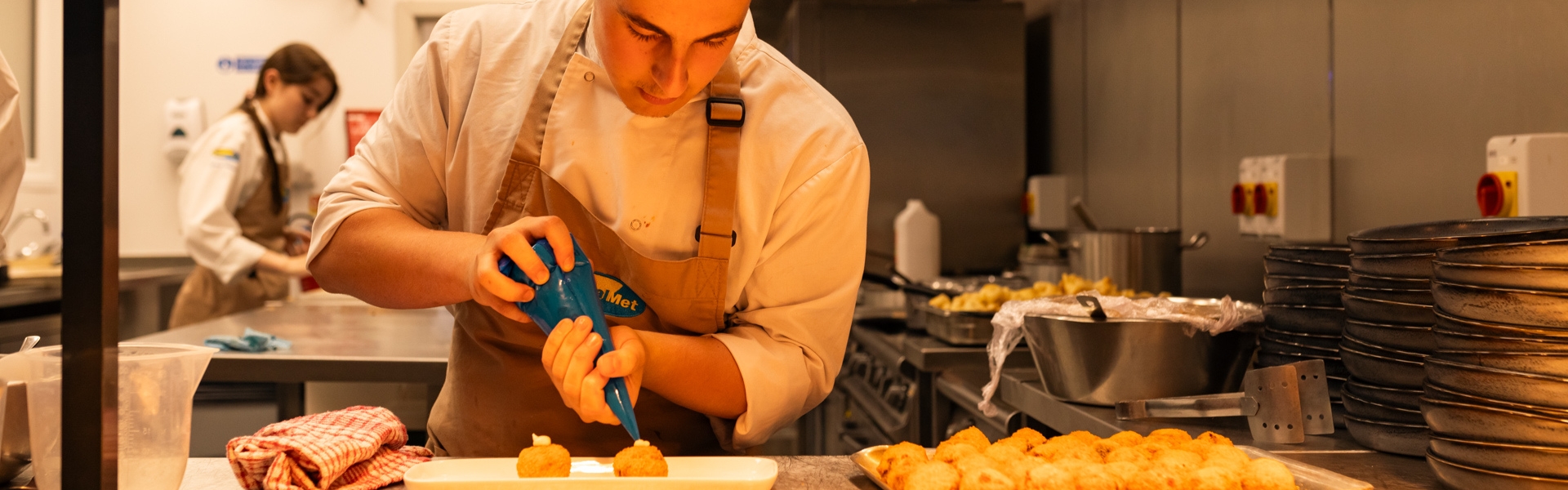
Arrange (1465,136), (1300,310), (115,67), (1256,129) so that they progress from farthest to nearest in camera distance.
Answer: (1256,129) < (1465,136) < (1300,310) < (115,67)

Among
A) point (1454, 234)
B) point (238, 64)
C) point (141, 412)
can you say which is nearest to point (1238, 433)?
point (1454, 234)

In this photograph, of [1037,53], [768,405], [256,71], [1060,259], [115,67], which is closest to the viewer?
[115,67]

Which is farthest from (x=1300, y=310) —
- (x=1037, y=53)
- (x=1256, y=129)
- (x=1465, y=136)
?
(x=1037, y=53)

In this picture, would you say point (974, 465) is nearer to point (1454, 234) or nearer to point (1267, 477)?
point (1267, 477)

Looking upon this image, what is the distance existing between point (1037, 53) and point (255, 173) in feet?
10.3

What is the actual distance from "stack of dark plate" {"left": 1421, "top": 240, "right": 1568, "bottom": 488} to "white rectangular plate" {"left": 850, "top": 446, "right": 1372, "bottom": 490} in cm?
14

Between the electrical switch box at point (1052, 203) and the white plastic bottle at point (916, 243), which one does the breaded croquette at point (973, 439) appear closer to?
the white plastic bottle at point (916, 243)

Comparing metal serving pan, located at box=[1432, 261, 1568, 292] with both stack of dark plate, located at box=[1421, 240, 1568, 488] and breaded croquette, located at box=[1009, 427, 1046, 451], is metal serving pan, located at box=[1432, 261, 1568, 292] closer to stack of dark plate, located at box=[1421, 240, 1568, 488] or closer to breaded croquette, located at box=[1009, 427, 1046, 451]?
stack of dark plate, located at box=[1421, 240, 1568, 488]

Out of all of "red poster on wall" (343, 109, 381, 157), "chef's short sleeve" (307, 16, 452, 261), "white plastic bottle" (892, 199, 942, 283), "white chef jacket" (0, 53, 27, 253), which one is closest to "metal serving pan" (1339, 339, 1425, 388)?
"chef's short sleeve" (307, 16, 452, 261)

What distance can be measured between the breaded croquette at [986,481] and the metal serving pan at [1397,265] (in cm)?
71

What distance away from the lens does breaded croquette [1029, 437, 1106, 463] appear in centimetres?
102

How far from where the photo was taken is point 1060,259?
3584mm

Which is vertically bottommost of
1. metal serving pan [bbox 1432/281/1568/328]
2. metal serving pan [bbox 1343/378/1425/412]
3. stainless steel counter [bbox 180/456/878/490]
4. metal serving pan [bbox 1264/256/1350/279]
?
stainless steel counter [bbox 180/456/878/490]

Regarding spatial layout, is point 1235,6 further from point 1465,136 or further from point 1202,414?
point 1202,414
